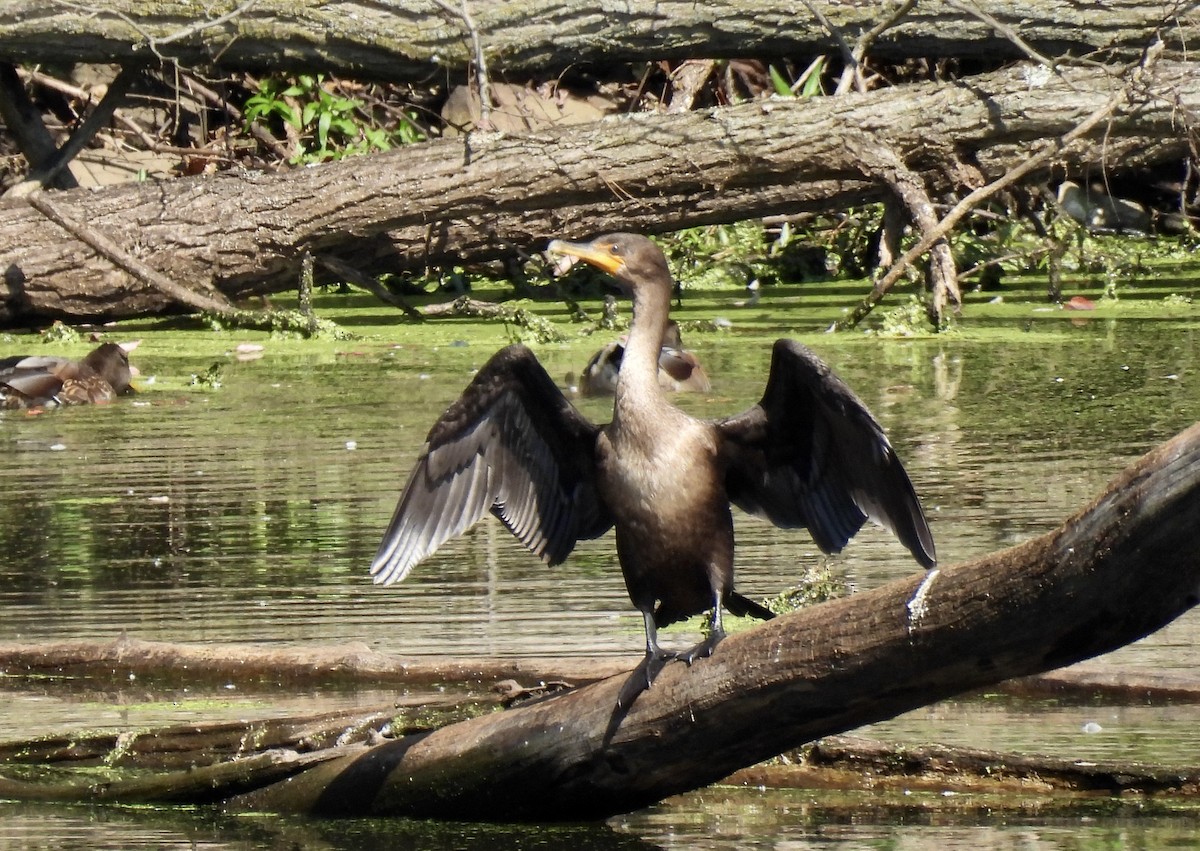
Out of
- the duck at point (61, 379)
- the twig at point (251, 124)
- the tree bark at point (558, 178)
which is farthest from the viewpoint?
the twig at point (251, 124)

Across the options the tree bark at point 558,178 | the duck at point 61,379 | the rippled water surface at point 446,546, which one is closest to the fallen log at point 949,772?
the rippled water surface at point 446,546

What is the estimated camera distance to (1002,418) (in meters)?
7.37

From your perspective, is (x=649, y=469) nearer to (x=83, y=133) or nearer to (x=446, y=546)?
(x=446, y=546)

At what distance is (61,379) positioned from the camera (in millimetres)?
8188

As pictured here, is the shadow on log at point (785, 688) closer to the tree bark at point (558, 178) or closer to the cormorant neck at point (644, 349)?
the cormorant neck at point (644, 349)

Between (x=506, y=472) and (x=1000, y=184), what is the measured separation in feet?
17.0

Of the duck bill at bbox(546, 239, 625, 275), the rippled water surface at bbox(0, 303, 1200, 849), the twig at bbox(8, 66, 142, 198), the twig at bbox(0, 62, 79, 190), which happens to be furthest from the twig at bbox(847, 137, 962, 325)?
the duck bill at bbox(546, 239, 625, 275)

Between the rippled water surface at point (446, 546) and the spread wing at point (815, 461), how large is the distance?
0.49 m

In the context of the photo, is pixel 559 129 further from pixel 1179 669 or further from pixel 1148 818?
pixel 1148 818

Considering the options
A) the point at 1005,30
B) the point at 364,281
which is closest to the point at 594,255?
the point at 1005,30

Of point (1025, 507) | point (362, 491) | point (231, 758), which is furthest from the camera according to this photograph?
point (362, 491)

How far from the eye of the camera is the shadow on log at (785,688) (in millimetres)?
2709

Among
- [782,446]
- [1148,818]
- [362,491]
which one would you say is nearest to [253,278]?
[362,491]

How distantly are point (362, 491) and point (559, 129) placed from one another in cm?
364
